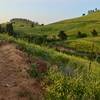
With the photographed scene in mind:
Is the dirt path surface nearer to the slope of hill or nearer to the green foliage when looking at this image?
the green foliage

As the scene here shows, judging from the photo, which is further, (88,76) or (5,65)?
(5,65)

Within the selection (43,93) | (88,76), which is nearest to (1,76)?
(43,93)

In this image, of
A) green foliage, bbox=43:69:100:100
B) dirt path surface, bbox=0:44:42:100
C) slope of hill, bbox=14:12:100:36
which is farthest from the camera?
slope of hill, bbox=14:12:100:36

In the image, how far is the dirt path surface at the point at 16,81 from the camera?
12.2 meters

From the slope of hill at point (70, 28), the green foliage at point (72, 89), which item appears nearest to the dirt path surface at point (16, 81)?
the green foliage at point (72, 89)

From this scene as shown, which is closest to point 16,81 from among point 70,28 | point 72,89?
point 72,89

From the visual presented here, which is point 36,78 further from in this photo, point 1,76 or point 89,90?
point 89,90

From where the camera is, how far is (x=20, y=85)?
1300cm

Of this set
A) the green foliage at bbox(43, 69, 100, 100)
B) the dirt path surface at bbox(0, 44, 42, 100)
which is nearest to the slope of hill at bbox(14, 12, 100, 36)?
the dirt path surface at bbox(0, 44, 42, 100)

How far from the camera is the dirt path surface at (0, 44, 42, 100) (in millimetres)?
12172

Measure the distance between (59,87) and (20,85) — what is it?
1.71 meters

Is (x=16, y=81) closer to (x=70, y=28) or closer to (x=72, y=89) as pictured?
(x=72, y=89)

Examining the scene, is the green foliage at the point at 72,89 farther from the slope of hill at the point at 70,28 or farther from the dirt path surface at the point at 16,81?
the slope of hill at the point at 70,28

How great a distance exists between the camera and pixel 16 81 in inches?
530
